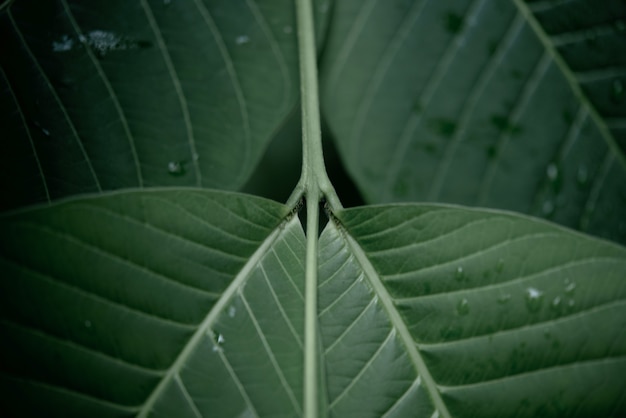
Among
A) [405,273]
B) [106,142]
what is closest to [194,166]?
[106,142]

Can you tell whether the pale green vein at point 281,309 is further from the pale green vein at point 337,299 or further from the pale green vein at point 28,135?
the pale green vein at point 28,135

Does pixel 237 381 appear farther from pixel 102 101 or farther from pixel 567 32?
pixel 567 32

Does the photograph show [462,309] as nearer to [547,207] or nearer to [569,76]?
[547,207]

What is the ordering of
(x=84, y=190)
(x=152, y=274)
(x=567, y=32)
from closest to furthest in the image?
(x=152, y=274)
(x=84, y=190)
(x=567, y=32)

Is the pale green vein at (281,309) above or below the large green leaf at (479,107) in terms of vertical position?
below

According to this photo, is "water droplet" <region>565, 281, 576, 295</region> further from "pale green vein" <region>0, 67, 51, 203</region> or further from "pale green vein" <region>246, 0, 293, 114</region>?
"pale green vein" <region>0, 67, 51, 203</region>

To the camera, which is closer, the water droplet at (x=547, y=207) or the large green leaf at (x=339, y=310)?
the large green leaf at (x=339, y=310)

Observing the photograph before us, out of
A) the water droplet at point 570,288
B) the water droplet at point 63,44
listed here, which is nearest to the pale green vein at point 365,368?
the water droplet at point 570,288
